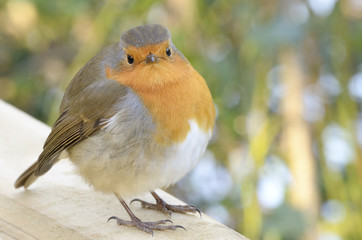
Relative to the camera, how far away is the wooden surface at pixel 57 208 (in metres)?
1.90

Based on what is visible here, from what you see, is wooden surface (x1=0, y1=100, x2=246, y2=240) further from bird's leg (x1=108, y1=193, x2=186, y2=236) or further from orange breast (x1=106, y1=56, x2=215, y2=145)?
orange breast (x1=106, y1=56, x2=215, y2=145)

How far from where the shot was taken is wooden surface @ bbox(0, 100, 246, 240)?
1.90 metres

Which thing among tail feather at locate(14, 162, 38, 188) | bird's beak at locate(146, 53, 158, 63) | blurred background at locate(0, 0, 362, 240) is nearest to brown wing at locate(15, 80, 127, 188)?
tail feather at locate(14, 162, 38, 188)

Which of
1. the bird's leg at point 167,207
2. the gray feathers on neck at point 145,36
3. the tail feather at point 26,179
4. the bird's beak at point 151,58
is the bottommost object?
the tail feather at point 26,179

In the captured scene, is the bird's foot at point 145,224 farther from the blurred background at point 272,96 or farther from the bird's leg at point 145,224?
the blurred background at point 272,96

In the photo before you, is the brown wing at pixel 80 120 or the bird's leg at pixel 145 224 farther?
the brown wing at pixel 80 120

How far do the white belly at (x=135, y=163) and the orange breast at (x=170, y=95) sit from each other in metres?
0.03

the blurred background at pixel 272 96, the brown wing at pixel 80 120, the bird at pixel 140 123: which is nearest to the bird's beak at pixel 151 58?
the bird at pixel 140 123

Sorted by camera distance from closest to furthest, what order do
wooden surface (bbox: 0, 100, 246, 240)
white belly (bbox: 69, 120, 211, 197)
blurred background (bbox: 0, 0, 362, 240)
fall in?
wooden surface (bbox: 0, 100, 246, 240)
white belly (bbox: 69, 120, 211, 197)
blurred background (bbox: 0, 0, 362, 240)

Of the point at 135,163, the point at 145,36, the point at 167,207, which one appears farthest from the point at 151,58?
the point at 167,207

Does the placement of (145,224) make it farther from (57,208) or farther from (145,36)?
(145,36)

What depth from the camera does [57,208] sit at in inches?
80.5

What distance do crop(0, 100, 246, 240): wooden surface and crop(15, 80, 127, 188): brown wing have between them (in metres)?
0.07

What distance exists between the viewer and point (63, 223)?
6.37ft
